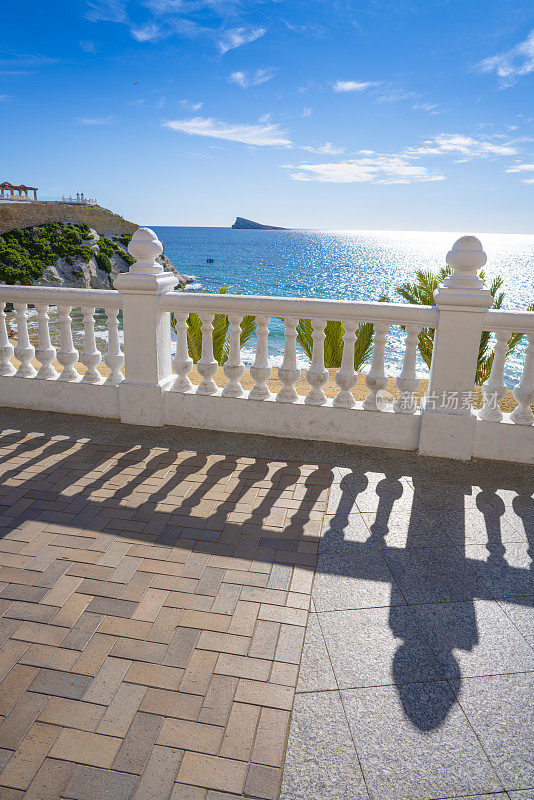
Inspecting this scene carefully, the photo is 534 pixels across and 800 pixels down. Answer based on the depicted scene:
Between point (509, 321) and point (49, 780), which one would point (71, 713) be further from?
point (509, 321)

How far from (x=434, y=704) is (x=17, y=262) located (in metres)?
52.6

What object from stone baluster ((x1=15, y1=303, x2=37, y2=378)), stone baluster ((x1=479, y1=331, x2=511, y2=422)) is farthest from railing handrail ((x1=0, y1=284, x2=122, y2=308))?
stone baluster ((x1=479, y1=331, x2=511, y2=422))

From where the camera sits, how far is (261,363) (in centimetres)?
486

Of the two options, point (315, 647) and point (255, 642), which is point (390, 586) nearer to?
point (315, 647)

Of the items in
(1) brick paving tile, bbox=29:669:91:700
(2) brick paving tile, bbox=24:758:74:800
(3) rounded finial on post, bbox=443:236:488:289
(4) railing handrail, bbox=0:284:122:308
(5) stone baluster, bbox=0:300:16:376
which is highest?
(3) rounded finial on post, bbox=443:236:488:289

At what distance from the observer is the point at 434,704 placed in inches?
86.4

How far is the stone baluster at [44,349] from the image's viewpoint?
204 inches

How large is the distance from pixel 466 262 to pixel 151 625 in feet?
11.0

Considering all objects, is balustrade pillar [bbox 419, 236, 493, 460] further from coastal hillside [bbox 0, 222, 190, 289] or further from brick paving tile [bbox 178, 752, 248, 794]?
coastal hillside [bbox 0, 222, 190, 289]

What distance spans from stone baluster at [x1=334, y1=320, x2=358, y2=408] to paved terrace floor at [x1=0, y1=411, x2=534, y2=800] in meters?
0.70

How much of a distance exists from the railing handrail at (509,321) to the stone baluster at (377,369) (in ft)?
2.55

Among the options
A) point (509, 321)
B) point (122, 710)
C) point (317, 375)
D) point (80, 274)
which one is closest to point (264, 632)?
point (122, 710)

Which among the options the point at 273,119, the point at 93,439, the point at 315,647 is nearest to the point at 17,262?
the point at 93,439

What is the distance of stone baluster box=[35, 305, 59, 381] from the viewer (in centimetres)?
519
